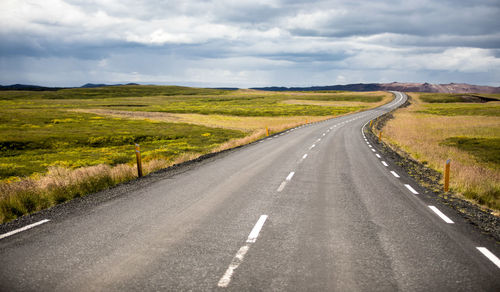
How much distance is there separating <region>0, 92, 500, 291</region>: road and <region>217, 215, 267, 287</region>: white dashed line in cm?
2

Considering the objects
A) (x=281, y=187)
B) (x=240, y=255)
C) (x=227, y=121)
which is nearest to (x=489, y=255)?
(x=240, y=255)

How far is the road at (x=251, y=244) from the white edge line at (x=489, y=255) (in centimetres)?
3

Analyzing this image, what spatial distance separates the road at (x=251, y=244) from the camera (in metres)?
4.28

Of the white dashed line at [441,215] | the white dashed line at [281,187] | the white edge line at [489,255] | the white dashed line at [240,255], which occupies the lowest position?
the white dashed line at [281,187]

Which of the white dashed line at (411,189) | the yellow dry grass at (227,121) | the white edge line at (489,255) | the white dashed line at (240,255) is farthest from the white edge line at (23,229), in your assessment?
the yellow dry grass at (227,121)

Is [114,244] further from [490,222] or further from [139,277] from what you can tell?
[490,222]

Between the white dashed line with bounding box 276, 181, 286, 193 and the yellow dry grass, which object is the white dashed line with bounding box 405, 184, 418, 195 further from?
the yellow dry grass

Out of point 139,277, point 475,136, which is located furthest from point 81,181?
point 475,136

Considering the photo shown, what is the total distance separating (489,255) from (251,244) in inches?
148

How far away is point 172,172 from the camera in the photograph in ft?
42.1

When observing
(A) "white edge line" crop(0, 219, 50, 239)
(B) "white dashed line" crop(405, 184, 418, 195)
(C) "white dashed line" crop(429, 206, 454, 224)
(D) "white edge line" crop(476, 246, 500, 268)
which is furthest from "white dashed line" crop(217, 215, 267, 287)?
(B) "white dashed line" crop(405, 184, 418, 195)

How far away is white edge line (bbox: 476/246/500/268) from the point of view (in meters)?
4.88

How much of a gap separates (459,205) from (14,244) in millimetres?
9601

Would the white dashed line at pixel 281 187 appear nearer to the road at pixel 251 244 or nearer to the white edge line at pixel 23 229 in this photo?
the road at pixel 251 244
